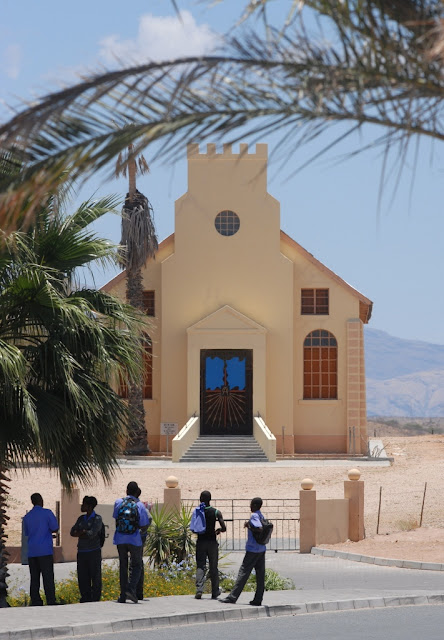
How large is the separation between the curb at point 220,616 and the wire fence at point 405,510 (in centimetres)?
934

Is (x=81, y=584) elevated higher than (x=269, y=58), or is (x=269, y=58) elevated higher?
(x=269, y=58)

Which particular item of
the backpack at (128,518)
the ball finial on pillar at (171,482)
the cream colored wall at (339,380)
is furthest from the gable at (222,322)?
the backpack at (128,518)

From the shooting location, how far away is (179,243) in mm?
40062

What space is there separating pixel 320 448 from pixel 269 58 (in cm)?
3412

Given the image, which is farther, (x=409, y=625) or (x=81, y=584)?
(x=81, y=584)

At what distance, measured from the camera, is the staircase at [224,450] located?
36.5m

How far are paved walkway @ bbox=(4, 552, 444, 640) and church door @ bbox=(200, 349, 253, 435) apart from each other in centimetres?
2016

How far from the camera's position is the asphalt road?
11.3 m

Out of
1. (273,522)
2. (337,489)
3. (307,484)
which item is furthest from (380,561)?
(337,489)

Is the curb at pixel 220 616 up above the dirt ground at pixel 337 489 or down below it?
below

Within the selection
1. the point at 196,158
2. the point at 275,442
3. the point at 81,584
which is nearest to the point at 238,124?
the point at 81,584

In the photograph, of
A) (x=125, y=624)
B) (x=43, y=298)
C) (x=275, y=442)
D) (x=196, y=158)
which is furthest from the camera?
(x=196, y=158)

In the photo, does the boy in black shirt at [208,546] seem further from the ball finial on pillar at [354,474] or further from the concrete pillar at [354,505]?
the concrete pillar at [354,505]

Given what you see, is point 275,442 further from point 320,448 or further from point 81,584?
point 81,584
